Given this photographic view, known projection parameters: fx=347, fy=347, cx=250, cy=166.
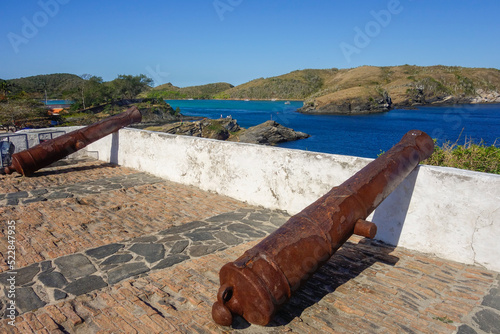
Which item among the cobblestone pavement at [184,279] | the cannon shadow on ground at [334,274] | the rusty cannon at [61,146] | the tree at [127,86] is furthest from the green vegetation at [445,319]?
the tree at [127,86]

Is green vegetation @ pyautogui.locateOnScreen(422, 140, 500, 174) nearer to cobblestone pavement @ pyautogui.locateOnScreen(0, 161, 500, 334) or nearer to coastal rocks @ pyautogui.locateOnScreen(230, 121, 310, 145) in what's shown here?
cobblestone pavement @ pyautogui.locateOnScreen(0, 161, 500, 334)

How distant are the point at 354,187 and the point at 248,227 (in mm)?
1876

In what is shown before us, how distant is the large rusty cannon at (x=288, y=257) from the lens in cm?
227

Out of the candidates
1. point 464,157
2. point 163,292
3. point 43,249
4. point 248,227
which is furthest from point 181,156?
point 464,157

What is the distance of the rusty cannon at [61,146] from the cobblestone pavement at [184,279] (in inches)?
84.0

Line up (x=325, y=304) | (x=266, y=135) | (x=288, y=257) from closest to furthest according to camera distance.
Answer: (x=288, y=257)
(x=325, y=304)
(x=266, y=135)

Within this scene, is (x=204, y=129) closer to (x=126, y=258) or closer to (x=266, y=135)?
(x=266, y=135)

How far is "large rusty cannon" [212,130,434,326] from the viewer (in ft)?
7.44

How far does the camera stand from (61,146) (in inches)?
293

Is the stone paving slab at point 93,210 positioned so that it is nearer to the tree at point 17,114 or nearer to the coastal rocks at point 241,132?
the tree at point 17,114

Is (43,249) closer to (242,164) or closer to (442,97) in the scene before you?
(242,164)

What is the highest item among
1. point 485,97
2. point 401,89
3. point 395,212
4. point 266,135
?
point 401,89

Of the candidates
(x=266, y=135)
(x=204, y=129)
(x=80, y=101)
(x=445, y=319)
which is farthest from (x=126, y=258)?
(x=80, y=101)

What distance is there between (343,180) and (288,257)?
2.21 meters
